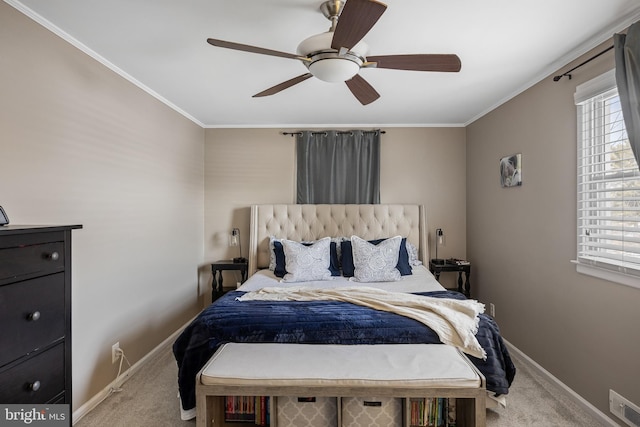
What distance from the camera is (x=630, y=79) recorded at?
1.80 m

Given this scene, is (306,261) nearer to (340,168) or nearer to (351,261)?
(351,261)

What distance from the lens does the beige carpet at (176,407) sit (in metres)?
2.14

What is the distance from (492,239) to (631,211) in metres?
1.64

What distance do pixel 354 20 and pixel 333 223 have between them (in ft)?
9.65

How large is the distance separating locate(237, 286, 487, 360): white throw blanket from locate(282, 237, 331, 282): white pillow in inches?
21.1

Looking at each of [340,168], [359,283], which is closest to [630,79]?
[359,283]

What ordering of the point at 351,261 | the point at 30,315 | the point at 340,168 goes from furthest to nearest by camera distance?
the point at 340,168 → the point at 351,261 → the point at 30,315

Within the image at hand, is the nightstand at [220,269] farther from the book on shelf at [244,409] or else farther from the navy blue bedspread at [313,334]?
the book on shelf at [244,409]

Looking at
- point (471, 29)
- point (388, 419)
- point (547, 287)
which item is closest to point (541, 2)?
point (471, 29)

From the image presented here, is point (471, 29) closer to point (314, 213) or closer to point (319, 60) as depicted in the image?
point (319, 60)

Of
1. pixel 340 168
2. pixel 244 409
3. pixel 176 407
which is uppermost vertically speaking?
pixel 340 168

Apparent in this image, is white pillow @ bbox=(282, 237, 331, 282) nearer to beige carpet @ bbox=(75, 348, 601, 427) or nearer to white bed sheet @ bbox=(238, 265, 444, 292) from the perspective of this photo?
white bed sheet @ bbox=(238, 265, 444, 292)

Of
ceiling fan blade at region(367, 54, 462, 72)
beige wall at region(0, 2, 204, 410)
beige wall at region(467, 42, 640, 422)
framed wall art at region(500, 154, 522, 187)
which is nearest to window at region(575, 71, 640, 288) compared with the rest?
beige wall at region(467, 42, 640, 422)

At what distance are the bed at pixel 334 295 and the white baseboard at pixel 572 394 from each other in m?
0.57
